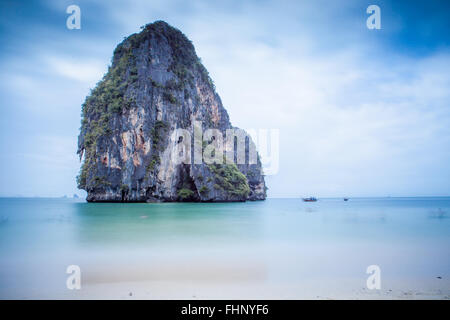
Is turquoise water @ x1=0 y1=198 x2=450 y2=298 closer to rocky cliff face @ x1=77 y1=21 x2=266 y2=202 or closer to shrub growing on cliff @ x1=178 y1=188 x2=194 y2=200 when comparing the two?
rocky cliff face @ x1=77 y1=21 x2=266 y2=202

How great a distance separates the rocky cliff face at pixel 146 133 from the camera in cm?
3250

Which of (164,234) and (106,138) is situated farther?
(106,138)

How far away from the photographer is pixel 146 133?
32.6m

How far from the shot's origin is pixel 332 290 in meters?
Result: 4.32

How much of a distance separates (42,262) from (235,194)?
32.1 m

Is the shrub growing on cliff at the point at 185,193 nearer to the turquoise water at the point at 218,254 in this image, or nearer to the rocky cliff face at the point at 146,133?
the rocky cliff face at the point at 146,133

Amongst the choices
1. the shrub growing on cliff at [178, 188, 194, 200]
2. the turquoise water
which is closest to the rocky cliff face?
the shrub growing on cliff at [178, 188, 194, 200]

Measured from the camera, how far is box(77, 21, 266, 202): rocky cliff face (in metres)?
32.5

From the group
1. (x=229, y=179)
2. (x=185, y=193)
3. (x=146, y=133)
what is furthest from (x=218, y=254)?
(x=229, y=179)

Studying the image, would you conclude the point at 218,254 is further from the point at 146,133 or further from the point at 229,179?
the point at 229,179

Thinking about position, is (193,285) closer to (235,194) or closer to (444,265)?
(444,265)

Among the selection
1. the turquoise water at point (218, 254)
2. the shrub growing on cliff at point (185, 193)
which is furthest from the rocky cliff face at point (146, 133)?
the turquoise water at point (218, 254)

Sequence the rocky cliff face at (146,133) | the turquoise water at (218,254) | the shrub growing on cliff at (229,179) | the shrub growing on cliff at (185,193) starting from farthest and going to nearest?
the shrub growing on cliff at (229,179) → the shrub growing on cliff at (185,193) → the rocky cliff face at (146,133) → the turquoise water at (218,254)
